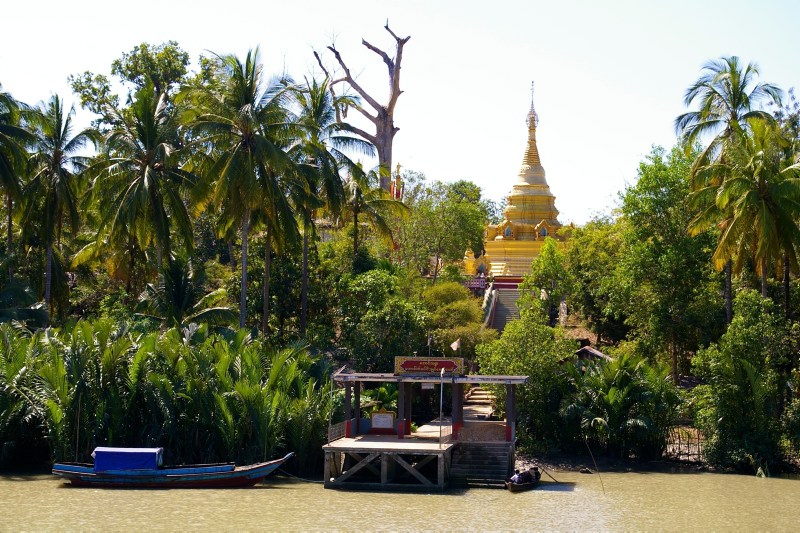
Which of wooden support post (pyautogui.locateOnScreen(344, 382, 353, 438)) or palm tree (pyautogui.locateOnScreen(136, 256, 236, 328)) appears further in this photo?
palm tree (pyautogui.locateOnScreen(136, 256, 236, 328))

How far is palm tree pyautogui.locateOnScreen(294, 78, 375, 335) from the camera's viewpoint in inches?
1628

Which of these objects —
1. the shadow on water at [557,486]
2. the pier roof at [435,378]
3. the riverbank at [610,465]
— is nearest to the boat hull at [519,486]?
the shadow on water at [557,486]

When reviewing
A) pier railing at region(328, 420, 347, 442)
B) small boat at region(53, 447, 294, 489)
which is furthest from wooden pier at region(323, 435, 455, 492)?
small boat at region(53, 447, 294, 489)

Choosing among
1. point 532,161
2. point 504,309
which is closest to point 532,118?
point 532,161

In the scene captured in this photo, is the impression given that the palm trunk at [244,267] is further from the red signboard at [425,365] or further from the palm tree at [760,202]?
the palm tree at [760,202]

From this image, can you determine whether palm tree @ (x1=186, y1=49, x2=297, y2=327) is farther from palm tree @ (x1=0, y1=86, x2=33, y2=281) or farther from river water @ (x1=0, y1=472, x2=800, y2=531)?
river water @ (x1=0, y1=472, x2=800, y2=531)

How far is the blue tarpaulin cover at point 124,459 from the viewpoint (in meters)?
28.5

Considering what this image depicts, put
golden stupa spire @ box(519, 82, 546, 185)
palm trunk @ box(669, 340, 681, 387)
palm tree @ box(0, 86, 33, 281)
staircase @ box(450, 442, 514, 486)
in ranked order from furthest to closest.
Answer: golden stupa spire @ box(519, 82, 546, 185)
palm trunk @ box(669, 340, 681, 387)
palm tree @ box(0, 86, 33, 281)
staircase @ box(450, 442, 514, 486)

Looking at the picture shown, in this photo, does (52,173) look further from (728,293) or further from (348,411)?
(728,293)

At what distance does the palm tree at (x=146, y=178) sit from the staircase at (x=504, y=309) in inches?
681

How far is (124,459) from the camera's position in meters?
28.6

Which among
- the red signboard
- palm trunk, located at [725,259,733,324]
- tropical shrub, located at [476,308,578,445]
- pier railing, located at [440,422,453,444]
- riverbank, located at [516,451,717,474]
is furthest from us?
palm trunk, located at [725,259,733,324]

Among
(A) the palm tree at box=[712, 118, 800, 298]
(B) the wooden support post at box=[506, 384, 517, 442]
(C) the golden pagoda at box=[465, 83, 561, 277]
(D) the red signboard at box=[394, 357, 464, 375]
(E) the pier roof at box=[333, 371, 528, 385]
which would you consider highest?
(C) the golden pagoda at box=[465, 83, 561, 277]

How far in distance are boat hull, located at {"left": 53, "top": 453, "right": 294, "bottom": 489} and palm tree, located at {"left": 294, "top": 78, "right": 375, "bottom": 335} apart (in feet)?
47.2
